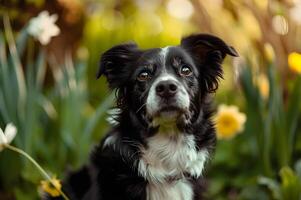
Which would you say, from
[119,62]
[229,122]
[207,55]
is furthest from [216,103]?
→ [119,62]

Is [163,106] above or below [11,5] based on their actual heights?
below

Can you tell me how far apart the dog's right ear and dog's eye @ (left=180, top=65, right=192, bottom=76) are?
0.36 m

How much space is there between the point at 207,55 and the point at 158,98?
0.69m

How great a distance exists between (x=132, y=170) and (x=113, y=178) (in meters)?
0.13

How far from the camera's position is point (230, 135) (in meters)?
5.82

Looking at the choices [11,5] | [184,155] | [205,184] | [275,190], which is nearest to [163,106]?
[184,155]

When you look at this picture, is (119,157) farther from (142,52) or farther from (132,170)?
(142,52)

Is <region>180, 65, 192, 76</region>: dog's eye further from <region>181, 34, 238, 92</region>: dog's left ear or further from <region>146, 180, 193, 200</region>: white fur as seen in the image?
<region>146, 180, 193, 200</region>: white fur

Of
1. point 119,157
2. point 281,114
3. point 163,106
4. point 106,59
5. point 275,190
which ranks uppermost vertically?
point 106,59

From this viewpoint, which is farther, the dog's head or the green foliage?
the green foliage

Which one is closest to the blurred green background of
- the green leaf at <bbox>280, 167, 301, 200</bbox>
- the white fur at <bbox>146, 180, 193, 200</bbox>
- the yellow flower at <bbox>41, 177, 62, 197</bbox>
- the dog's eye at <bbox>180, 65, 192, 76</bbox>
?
the green leaf at <bbox>280, 167, 301, 200</bbox>

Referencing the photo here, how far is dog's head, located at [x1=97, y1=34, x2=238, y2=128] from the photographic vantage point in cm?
415

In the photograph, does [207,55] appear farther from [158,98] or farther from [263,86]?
[263,86]

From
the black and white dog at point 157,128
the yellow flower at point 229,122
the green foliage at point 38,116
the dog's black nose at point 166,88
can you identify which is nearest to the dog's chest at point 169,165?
the black and white dog at point 157,128
